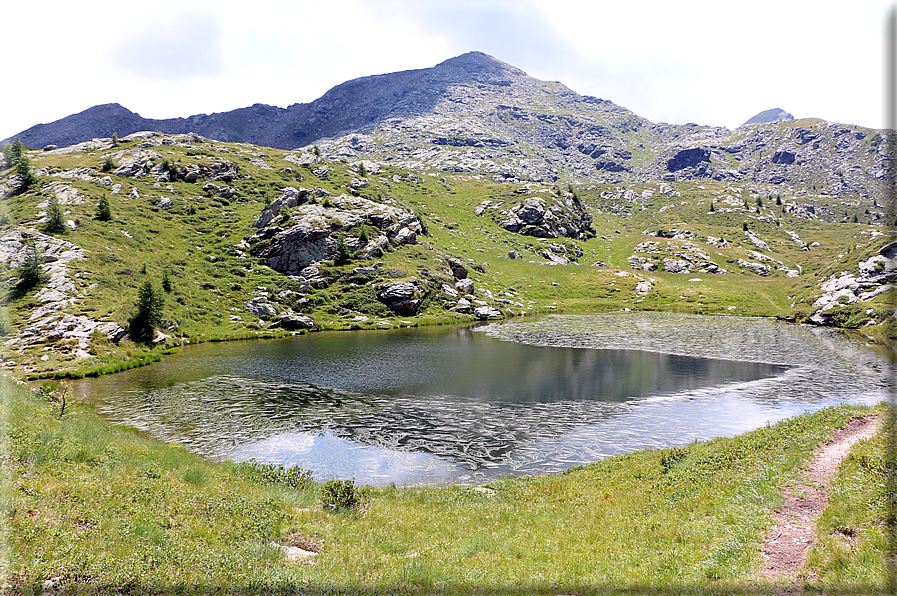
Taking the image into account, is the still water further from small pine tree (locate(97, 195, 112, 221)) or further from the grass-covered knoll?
small pine tree (locate(97, 195, 112, 221))

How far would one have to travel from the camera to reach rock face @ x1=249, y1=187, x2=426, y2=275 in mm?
100062

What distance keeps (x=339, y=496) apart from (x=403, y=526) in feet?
11.9

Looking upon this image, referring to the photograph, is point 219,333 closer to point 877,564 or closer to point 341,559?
point 341,559

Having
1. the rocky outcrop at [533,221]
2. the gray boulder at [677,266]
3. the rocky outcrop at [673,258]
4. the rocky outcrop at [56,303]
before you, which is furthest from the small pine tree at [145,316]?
the gray boulder at [677,266]

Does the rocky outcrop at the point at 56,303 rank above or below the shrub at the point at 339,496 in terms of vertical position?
above

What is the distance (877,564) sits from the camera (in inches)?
367

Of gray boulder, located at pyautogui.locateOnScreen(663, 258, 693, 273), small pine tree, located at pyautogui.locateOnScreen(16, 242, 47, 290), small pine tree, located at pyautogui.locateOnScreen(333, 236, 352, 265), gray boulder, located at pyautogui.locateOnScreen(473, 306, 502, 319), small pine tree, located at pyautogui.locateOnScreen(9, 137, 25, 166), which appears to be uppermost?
small pine tree, located at pyautogui.locateOnScreen(9, 137, 25, 166)

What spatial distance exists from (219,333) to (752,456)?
73666 mm

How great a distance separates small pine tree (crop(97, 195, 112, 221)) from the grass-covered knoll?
85.9 meters

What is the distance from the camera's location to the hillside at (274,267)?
5824cm

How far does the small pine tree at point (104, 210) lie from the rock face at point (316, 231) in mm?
28343

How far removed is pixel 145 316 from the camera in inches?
2281

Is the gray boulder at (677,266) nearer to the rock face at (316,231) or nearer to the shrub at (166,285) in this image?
the rock face at (316,231)

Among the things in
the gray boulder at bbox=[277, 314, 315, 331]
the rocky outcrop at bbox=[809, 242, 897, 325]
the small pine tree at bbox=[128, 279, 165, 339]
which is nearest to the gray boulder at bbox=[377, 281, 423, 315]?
the gray boulder at bbox=[277, 314, 315, 331]
